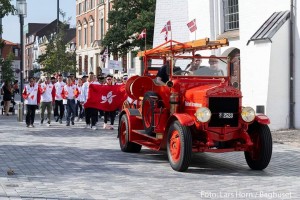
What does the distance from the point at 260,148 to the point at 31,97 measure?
36.4ft

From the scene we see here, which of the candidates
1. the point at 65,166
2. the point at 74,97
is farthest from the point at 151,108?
the point at 74,97

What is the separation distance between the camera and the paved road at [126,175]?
26.7 feet

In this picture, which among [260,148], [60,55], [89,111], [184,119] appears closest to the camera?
[184,119]

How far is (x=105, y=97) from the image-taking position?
19562mm

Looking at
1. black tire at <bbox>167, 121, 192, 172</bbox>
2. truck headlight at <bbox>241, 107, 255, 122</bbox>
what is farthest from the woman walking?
truck headlight at <bbox>241, 107, 255, 122</bbox>

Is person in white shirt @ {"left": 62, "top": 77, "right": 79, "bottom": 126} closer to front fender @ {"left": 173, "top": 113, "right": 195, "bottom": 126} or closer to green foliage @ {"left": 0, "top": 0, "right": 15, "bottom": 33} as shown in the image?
green foliage @ {"left": 0, "top": 0, "right": 15, "bottom": 33}

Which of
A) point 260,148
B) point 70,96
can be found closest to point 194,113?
point 260,148

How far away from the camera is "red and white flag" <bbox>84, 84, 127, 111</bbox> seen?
63.0 feet

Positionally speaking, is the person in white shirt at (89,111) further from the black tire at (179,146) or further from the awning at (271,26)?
the black tire at (179,146)

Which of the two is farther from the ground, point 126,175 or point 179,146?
point 179,146

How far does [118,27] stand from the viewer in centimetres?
3944

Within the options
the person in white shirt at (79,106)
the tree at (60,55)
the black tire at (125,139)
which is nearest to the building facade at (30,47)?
the tree at (60,55)

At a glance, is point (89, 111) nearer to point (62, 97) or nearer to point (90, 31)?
point (62, 97)

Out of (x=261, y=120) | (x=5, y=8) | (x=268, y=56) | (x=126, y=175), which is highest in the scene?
(x=5, y=8)
